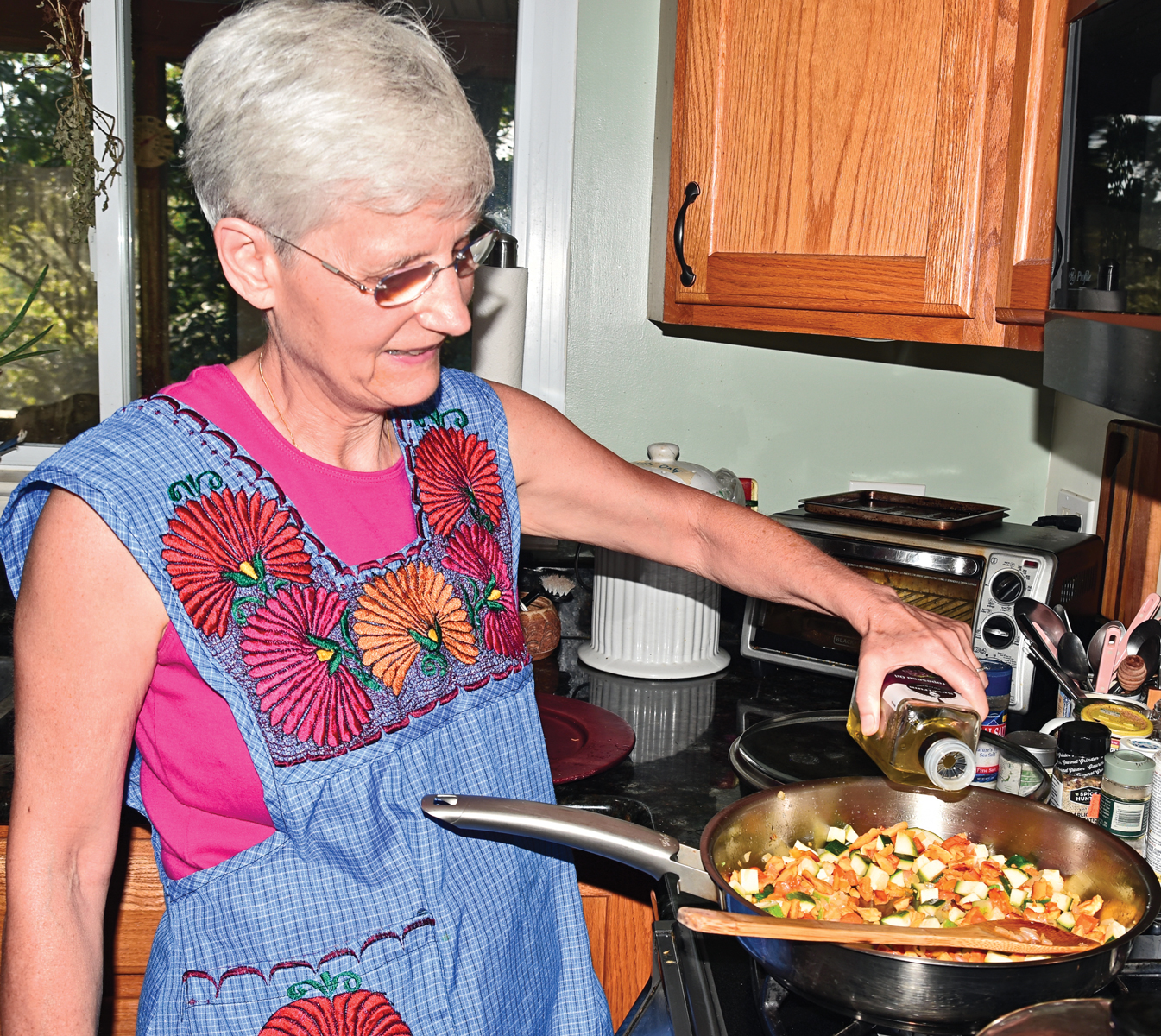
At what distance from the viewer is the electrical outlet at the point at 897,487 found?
2.23m

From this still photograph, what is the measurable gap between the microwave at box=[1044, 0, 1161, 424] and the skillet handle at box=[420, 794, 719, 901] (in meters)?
0.51

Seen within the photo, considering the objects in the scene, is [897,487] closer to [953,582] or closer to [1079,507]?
[1079,507]

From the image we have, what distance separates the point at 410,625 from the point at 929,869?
533 mm

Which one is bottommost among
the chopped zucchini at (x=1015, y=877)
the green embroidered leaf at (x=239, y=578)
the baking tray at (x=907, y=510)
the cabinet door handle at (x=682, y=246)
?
the chopped zucchini at (x=1015, y=877)

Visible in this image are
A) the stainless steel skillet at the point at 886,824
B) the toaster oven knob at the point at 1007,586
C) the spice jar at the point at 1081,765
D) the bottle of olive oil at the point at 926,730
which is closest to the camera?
the stainless steel skillet at the point at 886,824

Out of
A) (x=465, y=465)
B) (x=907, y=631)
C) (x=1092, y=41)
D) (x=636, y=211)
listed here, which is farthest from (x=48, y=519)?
(x=636, y=211)

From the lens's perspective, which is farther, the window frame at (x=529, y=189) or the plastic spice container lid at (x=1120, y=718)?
the window frame at (x=529, y=189)

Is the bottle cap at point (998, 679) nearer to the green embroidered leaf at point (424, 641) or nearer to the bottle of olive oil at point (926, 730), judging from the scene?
the bottle of olive oil at point (926, 730)

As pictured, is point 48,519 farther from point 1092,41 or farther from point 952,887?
point 1092,41

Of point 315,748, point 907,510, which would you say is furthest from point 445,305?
point 907,510

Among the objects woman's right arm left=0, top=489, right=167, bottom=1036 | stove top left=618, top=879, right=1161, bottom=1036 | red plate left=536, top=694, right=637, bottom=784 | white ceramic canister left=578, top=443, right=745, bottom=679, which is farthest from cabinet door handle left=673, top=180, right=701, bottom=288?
woman's right arm left=0, top=489, right=167, bottom=1036

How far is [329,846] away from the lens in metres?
1.00

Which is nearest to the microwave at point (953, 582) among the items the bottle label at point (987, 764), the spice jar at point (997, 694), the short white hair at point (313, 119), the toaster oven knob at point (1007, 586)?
the toaster oven knob at point (1007, 586)

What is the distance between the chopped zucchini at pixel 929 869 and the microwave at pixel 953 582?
53cm
